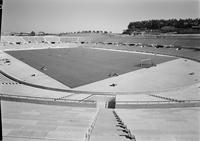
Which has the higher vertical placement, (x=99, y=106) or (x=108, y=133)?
(x=108, y=133)

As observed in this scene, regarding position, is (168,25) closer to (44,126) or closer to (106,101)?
(106,101)

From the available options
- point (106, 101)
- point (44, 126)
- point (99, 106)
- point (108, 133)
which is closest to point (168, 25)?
point (106, 101)

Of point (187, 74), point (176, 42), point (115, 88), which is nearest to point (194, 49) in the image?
point (176, 42)

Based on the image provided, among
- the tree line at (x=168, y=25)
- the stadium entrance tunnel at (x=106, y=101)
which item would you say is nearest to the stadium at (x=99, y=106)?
the stadium entrance tunnel at (x=106, y=101)

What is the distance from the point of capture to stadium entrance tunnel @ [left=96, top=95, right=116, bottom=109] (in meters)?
16.1

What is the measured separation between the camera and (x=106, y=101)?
17.1 m

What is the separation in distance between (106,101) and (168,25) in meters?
71.6

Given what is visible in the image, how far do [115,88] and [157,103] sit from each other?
606 centimetres

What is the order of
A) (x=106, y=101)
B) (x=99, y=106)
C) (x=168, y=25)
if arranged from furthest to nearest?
1. (x=168, y=25)
2. (x=106, y=101)
3. (x=99, y=106)

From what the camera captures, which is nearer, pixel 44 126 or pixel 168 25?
pixel 44 126

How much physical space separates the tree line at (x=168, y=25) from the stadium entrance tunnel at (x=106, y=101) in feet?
185

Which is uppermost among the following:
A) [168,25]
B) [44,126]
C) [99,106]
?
[168,25]

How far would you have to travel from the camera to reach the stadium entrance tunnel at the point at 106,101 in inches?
633

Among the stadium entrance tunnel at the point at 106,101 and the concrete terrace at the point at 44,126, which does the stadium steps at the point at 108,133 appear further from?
the stadium entrance tunnel at the point at 106,101
